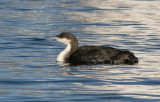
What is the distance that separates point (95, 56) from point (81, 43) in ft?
15.2

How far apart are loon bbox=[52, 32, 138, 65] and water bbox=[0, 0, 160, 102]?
36cm

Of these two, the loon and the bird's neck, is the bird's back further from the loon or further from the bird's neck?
the bird's neck

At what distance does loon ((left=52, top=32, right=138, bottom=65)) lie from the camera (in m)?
15.6

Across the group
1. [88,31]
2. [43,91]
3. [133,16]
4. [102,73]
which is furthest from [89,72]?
[133,16]

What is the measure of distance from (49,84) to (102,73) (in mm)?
1858

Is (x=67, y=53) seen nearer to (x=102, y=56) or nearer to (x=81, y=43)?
(x=102, y=56)

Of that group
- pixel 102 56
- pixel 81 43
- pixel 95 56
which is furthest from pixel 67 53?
pixel 81 43

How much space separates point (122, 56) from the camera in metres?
15.6

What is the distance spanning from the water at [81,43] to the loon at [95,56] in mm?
359

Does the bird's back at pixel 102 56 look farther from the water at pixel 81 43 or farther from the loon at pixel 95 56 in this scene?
the water at pixel 81 43

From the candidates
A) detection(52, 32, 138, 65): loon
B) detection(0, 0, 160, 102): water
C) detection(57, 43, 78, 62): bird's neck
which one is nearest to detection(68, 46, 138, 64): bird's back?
detection(52, 32, 138, 65): loon

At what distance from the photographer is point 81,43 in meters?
20.4

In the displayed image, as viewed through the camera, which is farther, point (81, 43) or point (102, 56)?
point (81, 43)

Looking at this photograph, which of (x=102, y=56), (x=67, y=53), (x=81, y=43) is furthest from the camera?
(x=81, y=43)
